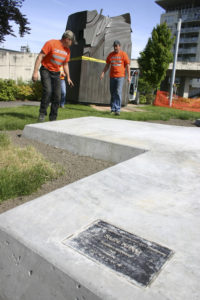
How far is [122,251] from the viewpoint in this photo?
1212mm

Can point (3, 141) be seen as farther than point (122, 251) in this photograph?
Yes

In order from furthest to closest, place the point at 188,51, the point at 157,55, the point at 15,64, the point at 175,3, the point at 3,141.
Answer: the point at 175,3 < the point at 188,51 < the point at 157,55 < the point at 15,64 < the point at 3,141

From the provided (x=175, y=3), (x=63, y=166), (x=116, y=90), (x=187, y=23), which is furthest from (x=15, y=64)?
(x=175, y=3)

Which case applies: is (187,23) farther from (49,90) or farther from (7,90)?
(49,90)

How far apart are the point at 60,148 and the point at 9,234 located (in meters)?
2.38

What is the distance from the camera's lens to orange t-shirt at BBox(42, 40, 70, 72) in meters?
5.09

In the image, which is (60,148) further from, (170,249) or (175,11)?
(175,11)

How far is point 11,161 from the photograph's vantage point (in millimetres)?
2844

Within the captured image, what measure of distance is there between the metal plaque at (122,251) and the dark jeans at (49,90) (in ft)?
13.8

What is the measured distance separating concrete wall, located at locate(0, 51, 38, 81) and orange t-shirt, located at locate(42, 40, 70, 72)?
1356 cm

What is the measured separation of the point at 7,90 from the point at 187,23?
6835cm

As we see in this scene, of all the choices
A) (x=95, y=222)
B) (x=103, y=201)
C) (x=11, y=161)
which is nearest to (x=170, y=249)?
(x=95, y=222)

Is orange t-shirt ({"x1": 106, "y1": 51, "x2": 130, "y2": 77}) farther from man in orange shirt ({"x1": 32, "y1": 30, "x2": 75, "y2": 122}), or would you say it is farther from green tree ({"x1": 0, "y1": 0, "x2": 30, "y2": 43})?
green tree ({"x1": 0, "y1": 0, "x2": 30, "y2": 43})

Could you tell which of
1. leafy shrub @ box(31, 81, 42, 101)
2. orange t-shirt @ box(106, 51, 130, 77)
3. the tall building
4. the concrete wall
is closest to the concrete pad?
orange t-shirt @ box(106, 51, 130, 77)
